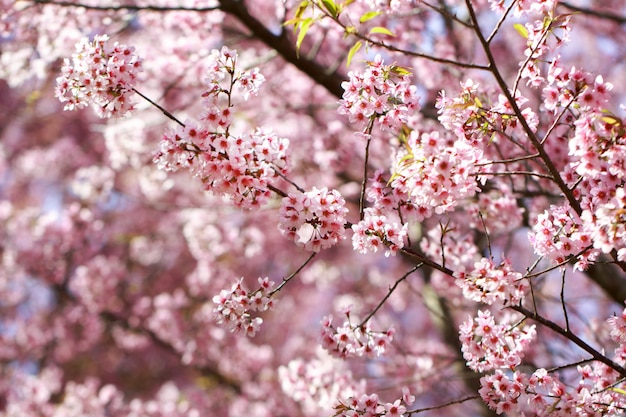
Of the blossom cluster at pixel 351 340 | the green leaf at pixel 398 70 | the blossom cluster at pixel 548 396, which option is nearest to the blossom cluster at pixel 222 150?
the green leaf at pixel 398 70

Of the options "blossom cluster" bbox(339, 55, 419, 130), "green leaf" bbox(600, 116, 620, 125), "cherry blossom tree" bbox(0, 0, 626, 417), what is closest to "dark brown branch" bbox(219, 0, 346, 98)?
"cherry blossom tree" bbox(0, 0, 626, 417)

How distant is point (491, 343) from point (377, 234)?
2.97ft

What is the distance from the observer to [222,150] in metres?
3.09

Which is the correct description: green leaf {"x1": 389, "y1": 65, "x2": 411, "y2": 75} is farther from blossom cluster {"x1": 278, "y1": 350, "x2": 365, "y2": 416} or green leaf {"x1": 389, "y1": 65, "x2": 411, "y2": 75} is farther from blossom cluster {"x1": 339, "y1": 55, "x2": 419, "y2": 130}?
blossom cluster {"x1": 278, "y1": 350, "x2": 365, "y2": 416}

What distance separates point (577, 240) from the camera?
285 centimetres

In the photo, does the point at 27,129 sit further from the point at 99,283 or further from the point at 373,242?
the point at 373,242

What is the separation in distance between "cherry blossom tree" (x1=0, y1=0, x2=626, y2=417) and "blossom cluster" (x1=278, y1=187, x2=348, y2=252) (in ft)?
0.04

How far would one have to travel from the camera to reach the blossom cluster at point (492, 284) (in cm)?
297

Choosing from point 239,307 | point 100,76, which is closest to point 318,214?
point 239,307

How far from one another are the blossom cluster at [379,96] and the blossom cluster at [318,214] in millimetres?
475

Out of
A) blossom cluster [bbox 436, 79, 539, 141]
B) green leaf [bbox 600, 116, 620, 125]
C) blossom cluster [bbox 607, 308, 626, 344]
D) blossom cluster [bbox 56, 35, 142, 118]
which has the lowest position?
blossom cluster [bbox 56, 35, 142, 118]

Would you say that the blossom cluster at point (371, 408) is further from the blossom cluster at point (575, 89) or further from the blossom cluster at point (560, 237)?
the blossom cluster at point (575, 89)

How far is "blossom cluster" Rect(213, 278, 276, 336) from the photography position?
3246mm

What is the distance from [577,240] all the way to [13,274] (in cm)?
→ 892
